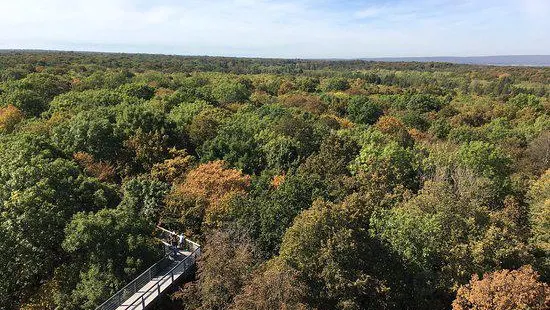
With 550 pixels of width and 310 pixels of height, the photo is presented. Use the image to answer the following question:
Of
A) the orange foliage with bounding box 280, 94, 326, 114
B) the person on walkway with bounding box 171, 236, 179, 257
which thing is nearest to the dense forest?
A: the person on walkway with bounding box 171, 236, 179, 257

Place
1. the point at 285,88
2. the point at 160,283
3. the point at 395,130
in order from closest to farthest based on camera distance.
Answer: the point at 160,283 < the point at 395,130 < the point at 285,88

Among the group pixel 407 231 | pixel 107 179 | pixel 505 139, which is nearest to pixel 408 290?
pixel 407 231

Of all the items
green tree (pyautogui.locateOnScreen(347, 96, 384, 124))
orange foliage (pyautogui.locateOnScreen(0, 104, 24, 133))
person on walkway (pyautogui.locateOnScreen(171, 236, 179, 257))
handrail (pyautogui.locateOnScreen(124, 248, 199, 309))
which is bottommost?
handrail (pyautogui.locateOnScreen(124, 248, 199, 309))

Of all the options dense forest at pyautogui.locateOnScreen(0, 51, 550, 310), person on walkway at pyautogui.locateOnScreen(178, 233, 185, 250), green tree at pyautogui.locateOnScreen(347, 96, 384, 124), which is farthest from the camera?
green tree at pyautogui.locateOnScreen(347, 96, 384, 124)

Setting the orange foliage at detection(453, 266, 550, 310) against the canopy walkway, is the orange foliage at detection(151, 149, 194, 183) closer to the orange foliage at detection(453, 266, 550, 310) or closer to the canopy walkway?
the canopy walkway

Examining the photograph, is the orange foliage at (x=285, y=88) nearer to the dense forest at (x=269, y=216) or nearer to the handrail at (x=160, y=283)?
the dense forest at (x=269, y=216)

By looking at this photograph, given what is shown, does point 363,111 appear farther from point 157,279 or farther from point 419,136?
point 157,279

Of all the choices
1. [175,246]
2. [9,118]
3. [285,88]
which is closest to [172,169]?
[175,246]
